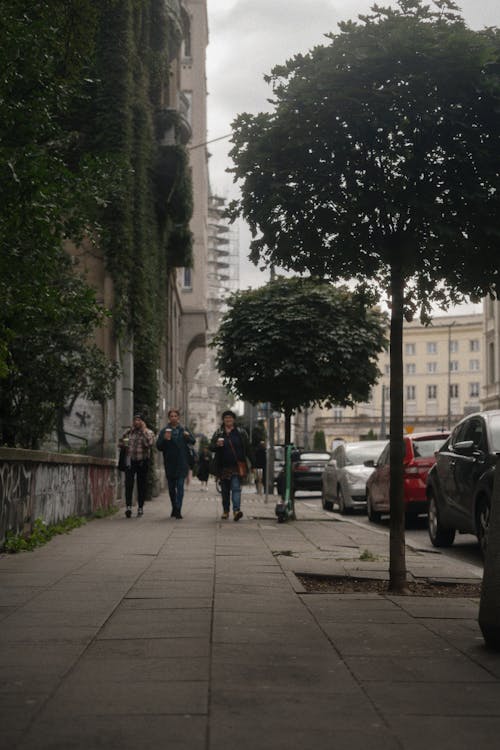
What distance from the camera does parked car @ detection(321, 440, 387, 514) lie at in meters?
24.4

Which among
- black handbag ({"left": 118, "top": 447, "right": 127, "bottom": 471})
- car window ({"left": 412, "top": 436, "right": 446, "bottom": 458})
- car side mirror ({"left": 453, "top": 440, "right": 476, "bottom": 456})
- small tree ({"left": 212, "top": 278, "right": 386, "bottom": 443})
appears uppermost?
small tree ({"left": 212, "top": 278, "right": 386, "bottom": 443})

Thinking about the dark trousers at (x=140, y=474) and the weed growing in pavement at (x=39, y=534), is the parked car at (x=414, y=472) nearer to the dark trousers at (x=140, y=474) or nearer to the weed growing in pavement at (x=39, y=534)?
the dark trousers at (x=140, y=474)

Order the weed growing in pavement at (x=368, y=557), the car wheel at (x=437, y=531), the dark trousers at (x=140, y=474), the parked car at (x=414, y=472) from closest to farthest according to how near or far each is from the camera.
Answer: the weed growing in pavement at (x=368, y=557)
the car wheel at (x=437, y=531)
the parked car at (x=414, y=472)
the dark trousers at (x=140, y=474)

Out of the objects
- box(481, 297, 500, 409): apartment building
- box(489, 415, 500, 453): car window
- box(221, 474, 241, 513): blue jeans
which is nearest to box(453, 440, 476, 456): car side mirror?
box(489, 415, 500, 453): car window

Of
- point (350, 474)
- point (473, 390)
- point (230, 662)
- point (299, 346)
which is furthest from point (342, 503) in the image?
point (473, 390)

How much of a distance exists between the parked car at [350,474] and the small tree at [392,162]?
14373 millimetres

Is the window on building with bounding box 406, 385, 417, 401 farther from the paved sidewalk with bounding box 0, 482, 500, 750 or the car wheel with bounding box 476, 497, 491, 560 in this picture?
the paved sidewalk with bounding box 0, 482, 500, 750

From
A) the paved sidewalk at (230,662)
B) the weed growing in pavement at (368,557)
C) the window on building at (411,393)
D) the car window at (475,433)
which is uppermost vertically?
the window on building at (411,393)

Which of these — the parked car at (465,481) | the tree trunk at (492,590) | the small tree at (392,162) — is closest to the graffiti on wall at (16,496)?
the small tree at (392,162)

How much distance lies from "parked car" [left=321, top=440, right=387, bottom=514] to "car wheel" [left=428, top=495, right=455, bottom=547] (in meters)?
8.46

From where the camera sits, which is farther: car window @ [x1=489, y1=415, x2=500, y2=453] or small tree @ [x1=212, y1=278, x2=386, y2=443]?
small tree @ [x1=212, y1=278, x2=386, y2=443]

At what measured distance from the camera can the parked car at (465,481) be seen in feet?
40.7

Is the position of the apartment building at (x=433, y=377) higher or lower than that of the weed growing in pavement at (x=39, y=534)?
higher

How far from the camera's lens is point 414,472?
18438 mm
